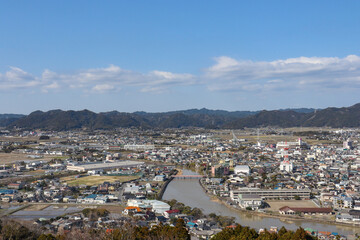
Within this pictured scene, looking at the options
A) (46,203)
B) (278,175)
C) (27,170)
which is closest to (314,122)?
(278,175)

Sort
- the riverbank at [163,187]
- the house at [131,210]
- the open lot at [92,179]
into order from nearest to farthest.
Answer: the house at [131,210] → the riverbank at [163,187] → the open lot at [92,179]

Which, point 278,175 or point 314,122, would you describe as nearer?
point 278,175

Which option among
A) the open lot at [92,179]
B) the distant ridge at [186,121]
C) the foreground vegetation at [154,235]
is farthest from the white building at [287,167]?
the distant ridge at [186,121]

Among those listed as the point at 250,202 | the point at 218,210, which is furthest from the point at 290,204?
the point at 218,210

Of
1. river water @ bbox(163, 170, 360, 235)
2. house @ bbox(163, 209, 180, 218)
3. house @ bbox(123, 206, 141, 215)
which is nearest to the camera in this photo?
river water @ bbox(163, 170, 360, 235)

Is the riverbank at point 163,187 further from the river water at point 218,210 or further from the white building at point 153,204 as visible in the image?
the white building at point 153,204

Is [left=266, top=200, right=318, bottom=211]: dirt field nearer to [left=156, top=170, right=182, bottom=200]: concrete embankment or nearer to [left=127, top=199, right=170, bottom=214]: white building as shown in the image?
[left=127, top=199, right=170, bottom=214]: white building

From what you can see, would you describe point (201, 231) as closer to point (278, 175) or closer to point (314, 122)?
point (278, 175)

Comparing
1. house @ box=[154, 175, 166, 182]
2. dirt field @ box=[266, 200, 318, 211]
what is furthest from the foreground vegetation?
house @ box=[154, 175, 166, 182]
